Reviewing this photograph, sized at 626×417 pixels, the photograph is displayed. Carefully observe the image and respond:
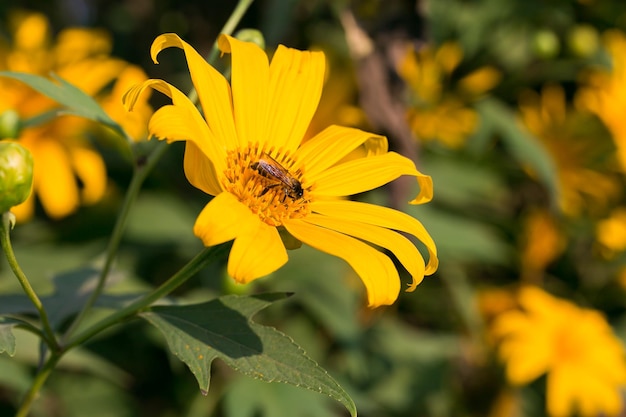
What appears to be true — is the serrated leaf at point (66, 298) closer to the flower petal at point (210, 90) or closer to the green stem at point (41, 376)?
the green stem at point (41, 376)

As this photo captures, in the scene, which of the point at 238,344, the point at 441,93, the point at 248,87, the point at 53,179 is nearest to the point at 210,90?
the point at 248,87

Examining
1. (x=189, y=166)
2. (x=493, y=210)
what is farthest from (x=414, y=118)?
(x=189, y=166)

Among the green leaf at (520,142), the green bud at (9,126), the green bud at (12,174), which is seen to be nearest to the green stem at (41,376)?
the green bud at (12,174)

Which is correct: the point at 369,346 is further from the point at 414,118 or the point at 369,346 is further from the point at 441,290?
the point at 414,118

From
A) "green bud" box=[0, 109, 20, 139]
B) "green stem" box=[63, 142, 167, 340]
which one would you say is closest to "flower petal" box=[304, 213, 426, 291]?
"green stem" box=[63, 142, 167, 340]

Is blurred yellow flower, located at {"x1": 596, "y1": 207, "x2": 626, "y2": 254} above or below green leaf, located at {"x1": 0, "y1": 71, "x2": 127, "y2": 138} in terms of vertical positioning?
below

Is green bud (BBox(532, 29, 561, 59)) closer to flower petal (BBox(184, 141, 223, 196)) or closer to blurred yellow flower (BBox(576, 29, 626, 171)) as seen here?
blurred yellow flower (BBox(576, 29, 626, 171))
